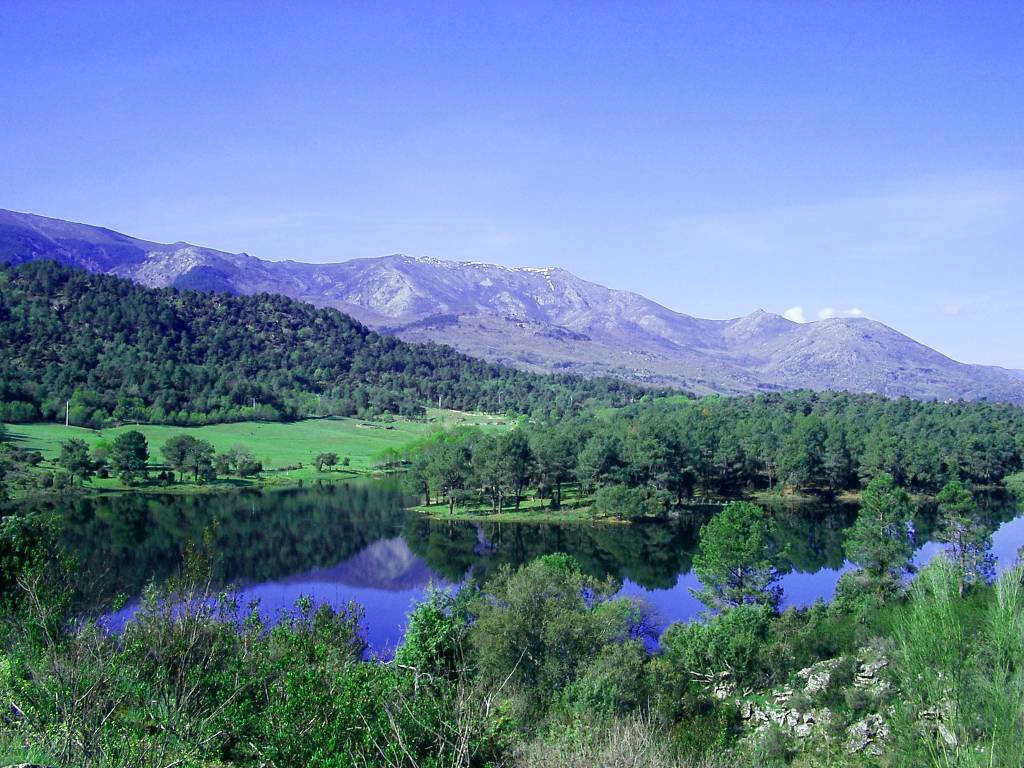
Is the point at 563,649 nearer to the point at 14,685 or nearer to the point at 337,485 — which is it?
the point at 14,685

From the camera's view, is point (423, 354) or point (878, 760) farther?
point (423, 354)

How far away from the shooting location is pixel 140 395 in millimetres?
84062

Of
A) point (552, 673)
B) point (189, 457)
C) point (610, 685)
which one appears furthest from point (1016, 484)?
point (189, 457)

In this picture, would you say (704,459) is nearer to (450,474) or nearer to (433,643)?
(450,474)

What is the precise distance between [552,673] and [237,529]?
33.9 m

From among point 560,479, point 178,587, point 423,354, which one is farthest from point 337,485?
point 423,354

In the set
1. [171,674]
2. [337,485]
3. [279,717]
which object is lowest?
[337,485]

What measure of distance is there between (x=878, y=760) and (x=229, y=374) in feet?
315

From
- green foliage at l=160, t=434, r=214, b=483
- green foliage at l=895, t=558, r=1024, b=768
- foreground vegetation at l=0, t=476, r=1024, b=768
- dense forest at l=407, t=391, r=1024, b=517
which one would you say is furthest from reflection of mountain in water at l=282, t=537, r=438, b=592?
green foliage at l=895, t=558, r=1024, b=768

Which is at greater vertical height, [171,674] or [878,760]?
[171,674]

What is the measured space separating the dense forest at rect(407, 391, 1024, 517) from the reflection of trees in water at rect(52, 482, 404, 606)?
23.6ft

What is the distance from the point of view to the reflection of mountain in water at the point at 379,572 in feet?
125

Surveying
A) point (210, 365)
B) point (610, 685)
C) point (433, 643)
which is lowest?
point (210, 365)

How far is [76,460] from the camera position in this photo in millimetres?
56531
